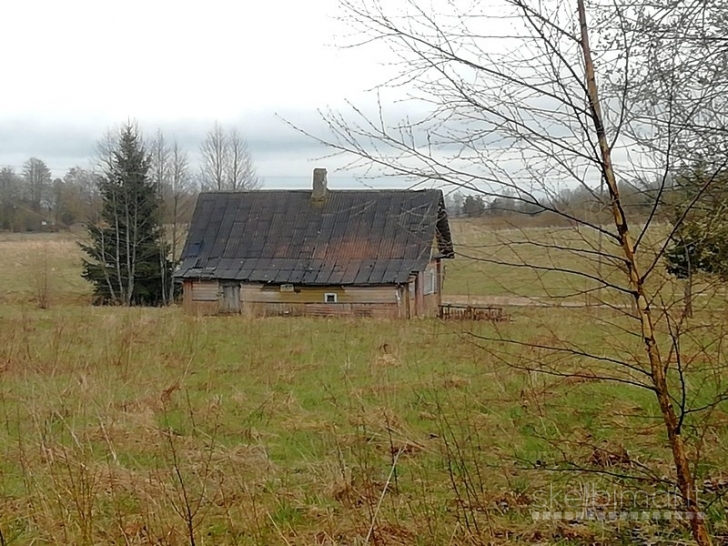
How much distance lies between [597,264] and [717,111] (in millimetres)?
1508

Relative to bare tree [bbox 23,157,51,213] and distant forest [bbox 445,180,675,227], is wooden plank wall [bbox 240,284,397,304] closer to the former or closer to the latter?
distant forest [bbox 445,180,675,227]

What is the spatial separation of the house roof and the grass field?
12545 mm

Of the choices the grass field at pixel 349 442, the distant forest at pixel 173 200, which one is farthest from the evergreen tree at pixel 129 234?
the grass field at pixel 349 442

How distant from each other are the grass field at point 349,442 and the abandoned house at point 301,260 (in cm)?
1226

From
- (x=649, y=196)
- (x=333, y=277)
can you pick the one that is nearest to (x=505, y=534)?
(x=649, y=196)

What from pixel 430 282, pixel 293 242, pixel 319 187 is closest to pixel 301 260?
pixel 293 242

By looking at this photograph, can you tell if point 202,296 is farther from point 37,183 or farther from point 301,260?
point 37,183

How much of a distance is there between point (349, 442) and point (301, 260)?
17668 mm

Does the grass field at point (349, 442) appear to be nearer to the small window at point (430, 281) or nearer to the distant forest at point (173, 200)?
the distant forest at point (173, 200)

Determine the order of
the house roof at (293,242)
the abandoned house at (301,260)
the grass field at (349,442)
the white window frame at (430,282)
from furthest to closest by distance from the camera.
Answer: the white window frame at (430,282) → the house roof at (293,242) → the abandoned house at (301,260) → the grass field at (349,442)

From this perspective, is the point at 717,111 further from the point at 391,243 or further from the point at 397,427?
the point at 391,243

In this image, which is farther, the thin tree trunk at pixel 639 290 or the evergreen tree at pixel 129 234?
the evergreen tree at pixel 129 234

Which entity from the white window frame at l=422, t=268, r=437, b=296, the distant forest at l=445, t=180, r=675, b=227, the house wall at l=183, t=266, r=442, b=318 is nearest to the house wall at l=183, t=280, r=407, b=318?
the house wall at l=183, t=266, r=442, b=318

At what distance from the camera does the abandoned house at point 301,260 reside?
69.6ft
